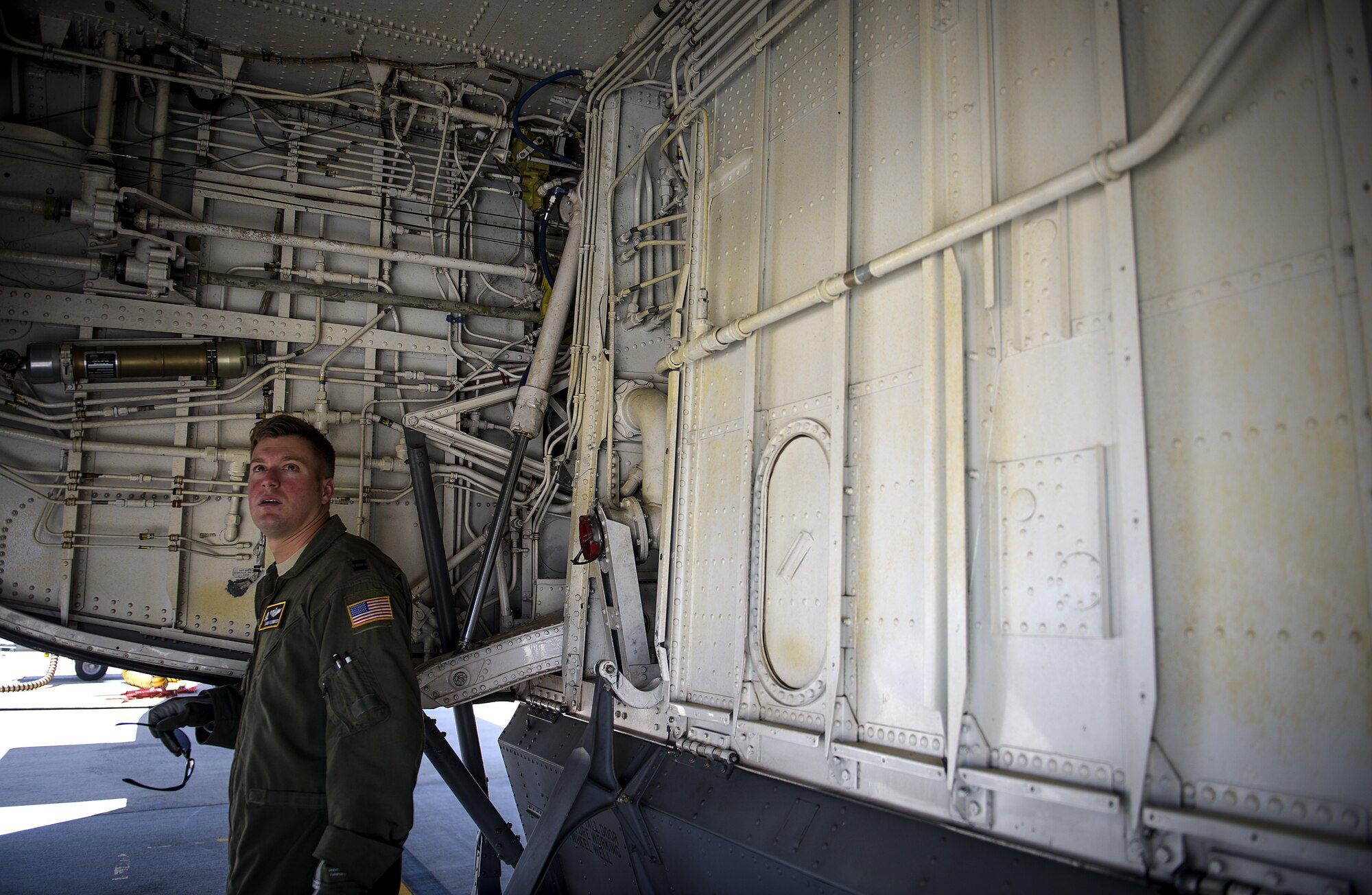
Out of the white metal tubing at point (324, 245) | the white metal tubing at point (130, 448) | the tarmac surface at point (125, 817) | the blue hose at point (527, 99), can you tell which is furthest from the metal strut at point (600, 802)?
the blue hose at point (527, 99)

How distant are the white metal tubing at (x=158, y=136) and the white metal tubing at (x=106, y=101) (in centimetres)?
27

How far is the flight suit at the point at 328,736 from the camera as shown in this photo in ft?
8.54

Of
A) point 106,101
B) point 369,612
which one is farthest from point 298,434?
point 106,101

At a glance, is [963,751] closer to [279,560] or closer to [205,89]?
[279,560]

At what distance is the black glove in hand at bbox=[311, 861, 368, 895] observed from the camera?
244 centimetres

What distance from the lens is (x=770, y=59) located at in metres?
4.36

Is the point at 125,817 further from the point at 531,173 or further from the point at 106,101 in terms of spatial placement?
the point at 531,173

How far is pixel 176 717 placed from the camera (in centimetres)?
448

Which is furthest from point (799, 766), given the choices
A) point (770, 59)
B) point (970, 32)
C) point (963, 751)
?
point (770, 59)

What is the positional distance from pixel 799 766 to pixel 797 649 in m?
0.46

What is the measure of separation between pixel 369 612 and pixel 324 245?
13.4ft

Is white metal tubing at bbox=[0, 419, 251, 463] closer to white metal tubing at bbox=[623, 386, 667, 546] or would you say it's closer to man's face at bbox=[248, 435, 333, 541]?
man's face at bbox=[248, 435, 333, 541]

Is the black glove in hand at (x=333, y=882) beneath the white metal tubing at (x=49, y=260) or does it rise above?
beneath

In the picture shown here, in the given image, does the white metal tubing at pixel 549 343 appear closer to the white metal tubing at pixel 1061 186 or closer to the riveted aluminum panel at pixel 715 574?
the riveted aluminum panel at pixel 715 574
